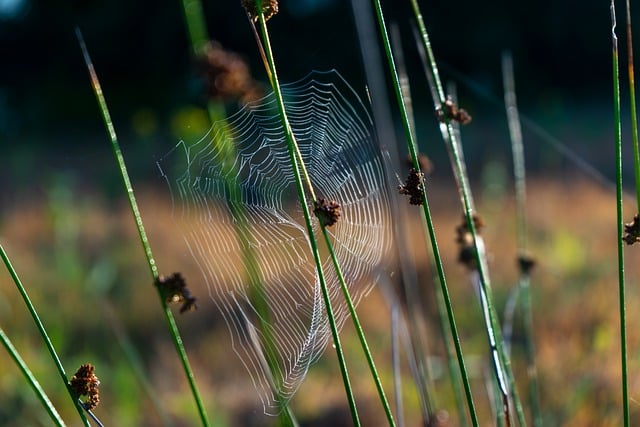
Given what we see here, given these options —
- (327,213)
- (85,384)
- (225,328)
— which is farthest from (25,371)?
(225,328)

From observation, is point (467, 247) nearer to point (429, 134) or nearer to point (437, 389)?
point (437, 389)

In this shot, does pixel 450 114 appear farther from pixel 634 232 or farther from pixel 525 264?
pixel 525 264

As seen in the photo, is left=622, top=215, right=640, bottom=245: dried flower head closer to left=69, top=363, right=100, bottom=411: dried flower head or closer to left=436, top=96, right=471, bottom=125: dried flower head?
left=436, top=96, right=471, bottom=125: dried flower head

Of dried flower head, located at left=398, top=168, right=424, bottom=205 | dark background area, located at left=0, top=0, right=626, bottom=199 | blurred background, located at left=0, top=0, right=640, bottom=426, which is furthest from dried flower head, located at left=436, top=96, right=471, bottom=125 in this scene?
dark background area, located at left=0, top=0, right=626, bottom=199

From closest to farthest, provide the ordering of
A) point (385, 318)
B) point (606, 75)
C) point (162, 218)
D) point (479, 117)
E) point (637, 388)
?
point (637, 388)
point (385, 318)
point (162, 218)
point (479, 117)
point (606, 75)

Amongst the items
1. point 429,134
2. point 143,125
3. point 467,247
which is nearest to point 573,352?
point 467,247
